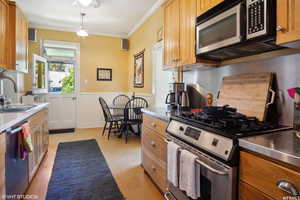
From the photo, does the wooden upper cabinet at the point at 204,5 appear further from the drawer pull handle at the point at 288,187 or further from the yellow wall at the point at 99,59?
the yellow wall at the point at 99,59

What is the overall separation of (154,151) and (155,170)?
0.22 m

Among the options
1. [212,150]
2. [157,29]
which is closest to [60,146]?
[157,29]

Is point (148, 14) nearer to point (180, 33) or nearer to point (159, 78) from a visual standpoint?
point (159, 78)

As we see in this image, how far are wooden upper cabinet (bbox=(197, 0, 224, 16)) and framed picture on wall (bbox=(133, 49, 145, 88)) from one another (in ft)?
8.93

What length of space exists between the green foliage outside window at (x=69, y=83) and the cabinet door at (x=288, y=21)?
→ 526 cm

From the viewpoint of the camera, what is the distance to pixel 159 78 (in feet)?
12.4

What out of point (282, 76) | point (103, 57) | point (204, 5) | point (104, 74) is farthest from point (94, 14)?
point (282, 76)

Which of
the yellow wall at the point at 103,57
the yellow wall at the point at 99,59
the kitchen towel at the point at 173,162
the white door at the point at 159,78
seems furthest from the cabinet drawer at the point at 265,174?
the yellow wall at the point at 99,59

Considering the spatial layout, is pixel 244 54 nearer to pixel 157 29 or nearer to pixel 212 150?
pixel 212 150

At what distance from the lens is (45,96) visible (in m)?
5.01

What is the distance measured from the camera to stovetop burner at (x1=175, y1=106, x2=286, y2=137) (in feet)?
3.76

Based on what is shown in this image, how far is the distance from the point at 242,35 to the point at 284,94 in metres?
0.55

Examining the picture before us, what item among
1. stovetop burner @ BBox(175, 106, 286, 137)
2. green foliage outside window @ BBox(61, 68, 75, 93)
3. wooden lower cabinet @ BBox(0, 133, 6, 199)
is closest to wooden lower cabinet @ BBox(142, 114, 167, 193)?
stovetop burner @ BBox(175, 106, 286, 137)

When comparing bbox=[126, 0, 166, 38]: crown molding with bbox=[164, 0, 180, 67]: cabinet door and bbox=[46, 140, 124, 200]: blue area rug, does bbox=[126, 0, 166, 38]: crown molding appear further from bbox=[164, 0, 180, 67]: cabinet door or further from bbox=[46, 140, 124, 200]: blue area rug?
bbox=[46, 140, 124, 200]: blue area rug
